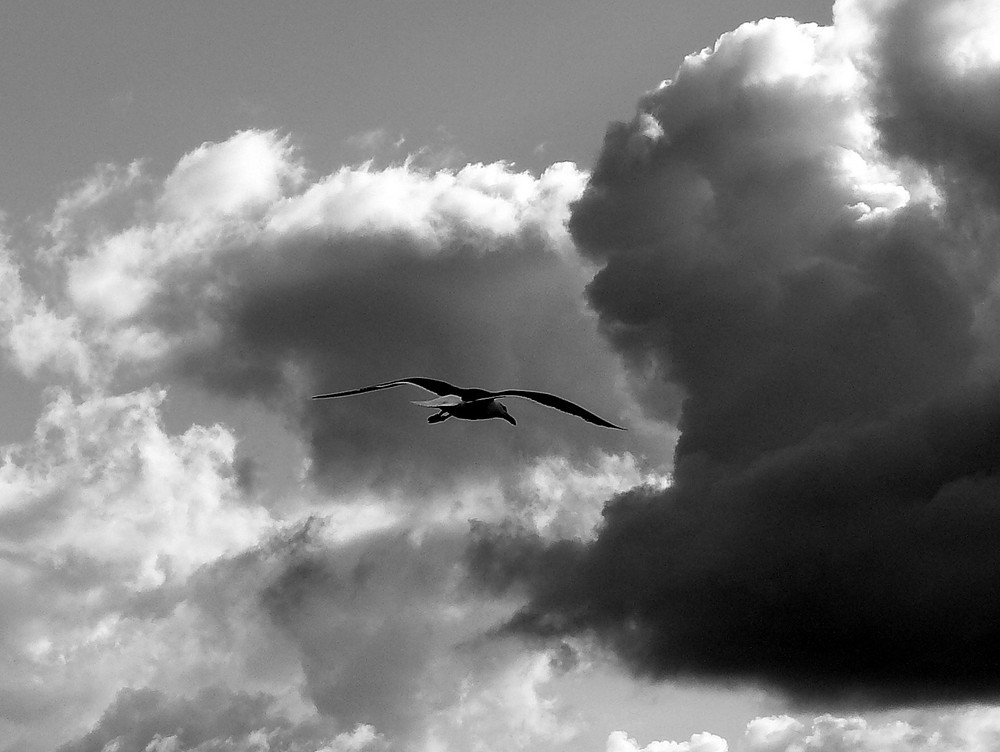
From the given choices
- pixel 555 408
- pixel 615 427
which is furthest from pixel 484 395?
pixel 615 427

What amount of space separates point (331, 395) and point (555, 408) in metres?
12.8

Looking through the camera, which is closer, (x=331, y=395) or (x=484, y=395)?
(x=331, y=395)

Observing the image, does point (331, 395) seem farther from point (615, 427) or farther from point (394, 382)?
point (615, 427)

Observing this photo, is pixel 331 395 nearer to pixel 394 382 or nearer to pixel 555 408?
pixel 394 382

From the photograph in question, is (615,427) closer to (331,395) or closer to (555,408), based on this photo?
(555,408)

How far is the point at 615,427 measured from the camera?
63969mm

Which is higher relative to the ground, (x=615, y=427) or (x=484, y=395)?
(x=484, y=395)

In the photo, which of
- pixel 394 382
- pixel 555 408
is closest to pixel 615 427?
pixel 555 408

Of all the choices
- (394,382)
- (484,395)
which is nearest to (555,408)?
(484,395)

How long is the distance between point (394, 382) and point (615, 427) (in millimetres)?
13060

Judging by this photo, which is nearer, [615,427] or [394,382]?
[615,427]

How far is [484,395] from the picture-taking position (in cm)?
6969

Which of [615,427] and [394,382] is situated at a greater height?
[394,382]

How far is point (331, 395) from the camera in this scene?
208 feet
